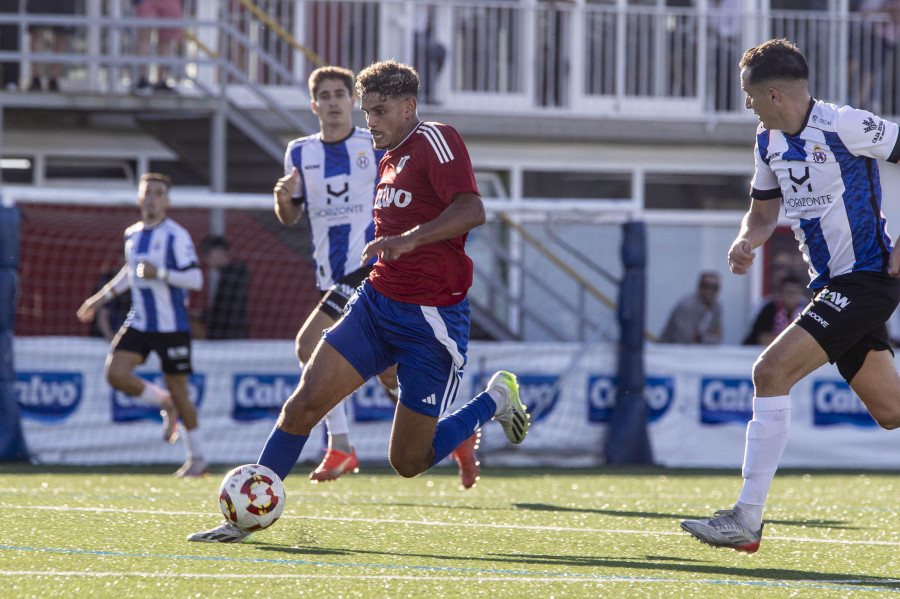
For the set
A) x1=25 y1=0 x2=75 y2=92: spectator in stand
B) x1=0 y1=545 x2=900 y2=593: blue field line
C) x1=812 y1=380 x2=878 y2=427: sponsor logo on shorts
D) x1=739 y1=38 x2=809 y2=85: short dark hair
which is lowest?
x1=812 y1=380 x2=878 y2=427: sponsor logo on shorts

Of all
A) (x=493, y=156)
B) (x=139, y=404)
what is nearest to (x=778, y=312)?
(x=493, y=156)

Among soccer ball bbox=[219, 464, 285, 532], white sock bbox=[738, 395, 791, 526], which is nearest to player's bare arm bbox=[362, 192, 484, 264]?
soccer ball bbox=[219, 464, 285, 532]

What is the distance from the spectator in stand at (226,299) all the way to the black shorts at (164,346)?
2618 millimetres

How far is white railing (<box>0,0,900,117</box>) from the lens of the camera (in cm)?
1683

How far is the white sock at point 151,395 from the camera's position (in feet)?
32.2

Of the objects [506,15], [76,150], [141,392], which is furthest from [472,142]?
[141,392]

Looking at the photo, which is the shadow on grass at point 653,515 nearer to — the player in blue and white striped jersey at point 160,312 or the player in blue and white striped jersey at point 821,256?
the player in blue and white striped jersey at point 821,256

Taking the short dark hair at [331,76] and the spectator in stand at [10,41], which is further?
the spectator in stand at [10,41]

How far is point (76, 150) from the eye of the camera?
16312 millimetres

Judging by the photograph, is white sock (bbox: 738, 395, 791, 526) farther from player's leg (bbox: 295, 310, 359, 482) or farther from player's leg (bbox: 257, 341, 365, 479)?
player's leg (bbox: 295, 310, 359, 482)

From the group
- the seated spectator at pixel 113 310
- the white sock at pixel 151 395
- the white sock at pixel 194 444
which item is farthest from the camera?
the seated spectator at pixel 113 310

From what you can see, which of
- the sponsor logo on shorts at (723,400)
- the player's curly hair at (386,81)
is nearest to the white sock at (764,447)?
the player's curly hair at (386,81)

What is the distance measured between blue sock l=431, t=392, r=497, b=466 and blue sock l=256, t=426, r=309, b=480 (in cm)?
76

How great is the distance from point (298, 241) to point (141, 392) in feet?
15.0
